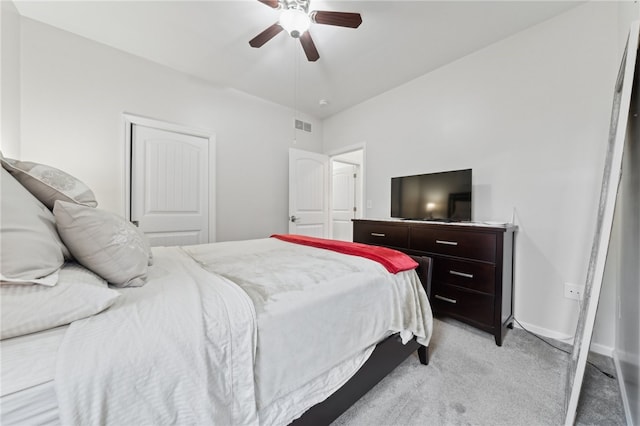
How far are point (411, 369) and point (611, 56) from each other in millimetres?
2791

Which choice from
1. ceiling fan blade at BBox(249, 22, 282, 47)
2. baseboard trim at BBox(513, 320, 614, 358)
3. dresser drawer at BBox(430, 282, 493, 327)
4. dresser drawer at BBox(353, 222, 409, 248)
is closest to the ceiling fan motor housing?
ceiling fan blade at BBox(249, 22, 282, 47)

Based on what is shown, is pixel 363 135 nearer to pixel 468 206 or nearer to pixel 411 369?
pixel 468 206

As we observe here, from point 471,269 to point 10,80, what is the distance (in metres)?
4.23

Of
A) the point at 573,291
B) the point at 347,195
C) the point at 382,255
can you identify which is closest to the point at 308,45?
the point at 382,255

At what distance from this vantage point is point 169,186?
2896 mm

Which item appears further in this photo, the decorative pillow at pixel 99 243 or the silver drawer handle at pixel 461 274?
the silver drawer handle at pixel 461 274

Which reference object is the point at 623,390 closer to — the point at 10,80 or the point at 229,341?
the point at 229,341

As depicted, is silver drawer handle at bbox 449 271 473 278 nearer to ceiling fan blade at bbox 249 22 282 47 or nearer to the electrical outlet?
the electrical outlet

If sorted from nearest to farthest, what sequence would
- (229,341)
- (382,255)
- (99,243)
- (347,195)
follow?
(229,341), (99,243), (382,255), (347,195)

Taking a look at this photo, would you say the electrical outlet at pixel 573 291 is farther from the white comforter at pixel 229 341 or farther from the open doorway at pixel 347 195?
the open doorway at pixel 347 195

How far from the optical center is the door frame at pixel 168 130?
8.57ft

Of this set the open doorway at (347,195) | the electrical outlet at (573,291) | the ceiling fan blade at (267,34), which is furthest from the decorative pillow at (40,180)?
the open doorway at (347,195)

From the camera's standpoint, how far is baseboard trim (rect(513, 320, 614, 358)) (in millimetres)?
1801

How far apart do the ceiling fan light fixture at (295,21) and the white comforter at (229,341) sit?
5.65 feet
